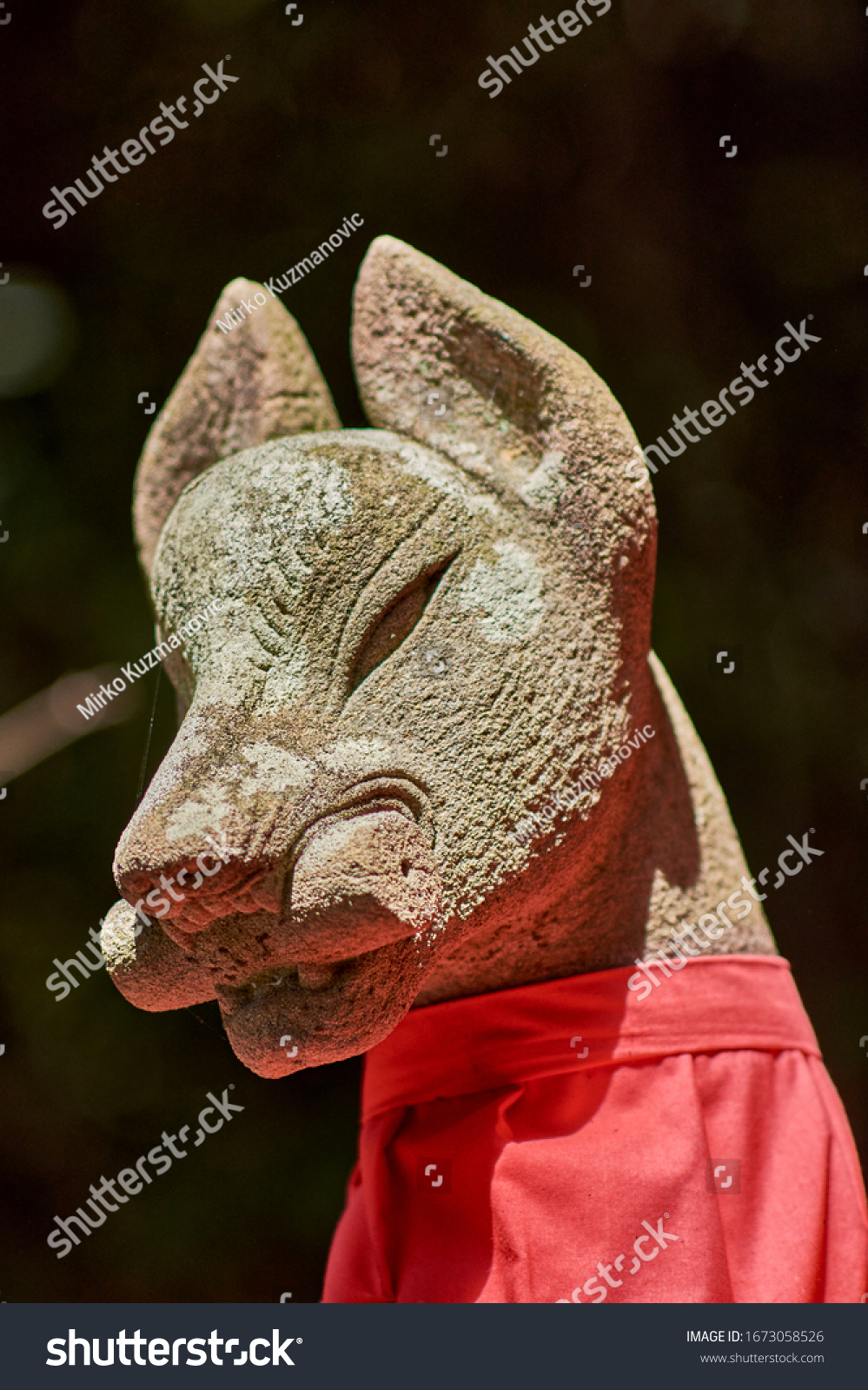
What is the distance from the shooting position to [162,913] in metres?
A: 0.79

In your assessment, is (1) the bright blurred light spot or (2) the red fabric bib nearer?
(2) the red fabric bib

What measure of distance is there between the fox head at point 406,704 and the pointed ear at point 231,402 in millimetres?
85

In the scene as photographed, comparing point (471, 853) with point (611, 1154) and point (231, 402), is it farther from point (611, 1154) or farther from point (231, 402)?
point (231, 402)

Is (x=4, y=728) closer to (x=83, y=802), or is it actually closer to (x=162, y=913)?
(x=83, y=802)

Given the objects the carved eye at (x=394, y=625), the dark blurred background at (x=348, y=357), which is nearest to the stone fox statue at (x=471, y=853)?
the carved eye at (x=394, y=625)

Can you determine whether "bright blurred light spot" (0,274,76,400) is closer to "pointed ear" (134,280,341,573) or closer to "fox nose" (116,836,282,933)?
"pointed ear" (134,280,341,573)

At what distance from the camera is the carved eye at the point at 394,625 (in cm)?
85

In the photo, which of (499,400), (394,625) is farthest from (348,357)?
(394,625)

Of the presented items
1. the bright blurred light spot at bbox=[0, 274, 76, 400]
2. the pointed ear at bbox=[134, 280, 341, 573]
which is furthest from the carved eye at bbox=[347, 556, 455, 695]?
the bright blurred light spot at bbox=[0, 274, 76, 400]

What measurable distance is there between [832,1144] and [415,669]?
0.52 metres

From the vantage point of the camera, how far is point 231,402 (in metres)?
1.12

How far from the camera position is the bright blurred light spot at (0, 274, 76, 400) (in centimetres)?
165

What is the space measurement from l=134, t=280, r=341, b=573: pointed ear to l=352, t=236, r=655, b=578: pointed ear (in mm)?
79

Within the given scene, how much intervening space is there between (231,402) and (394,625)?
37 centimetres
